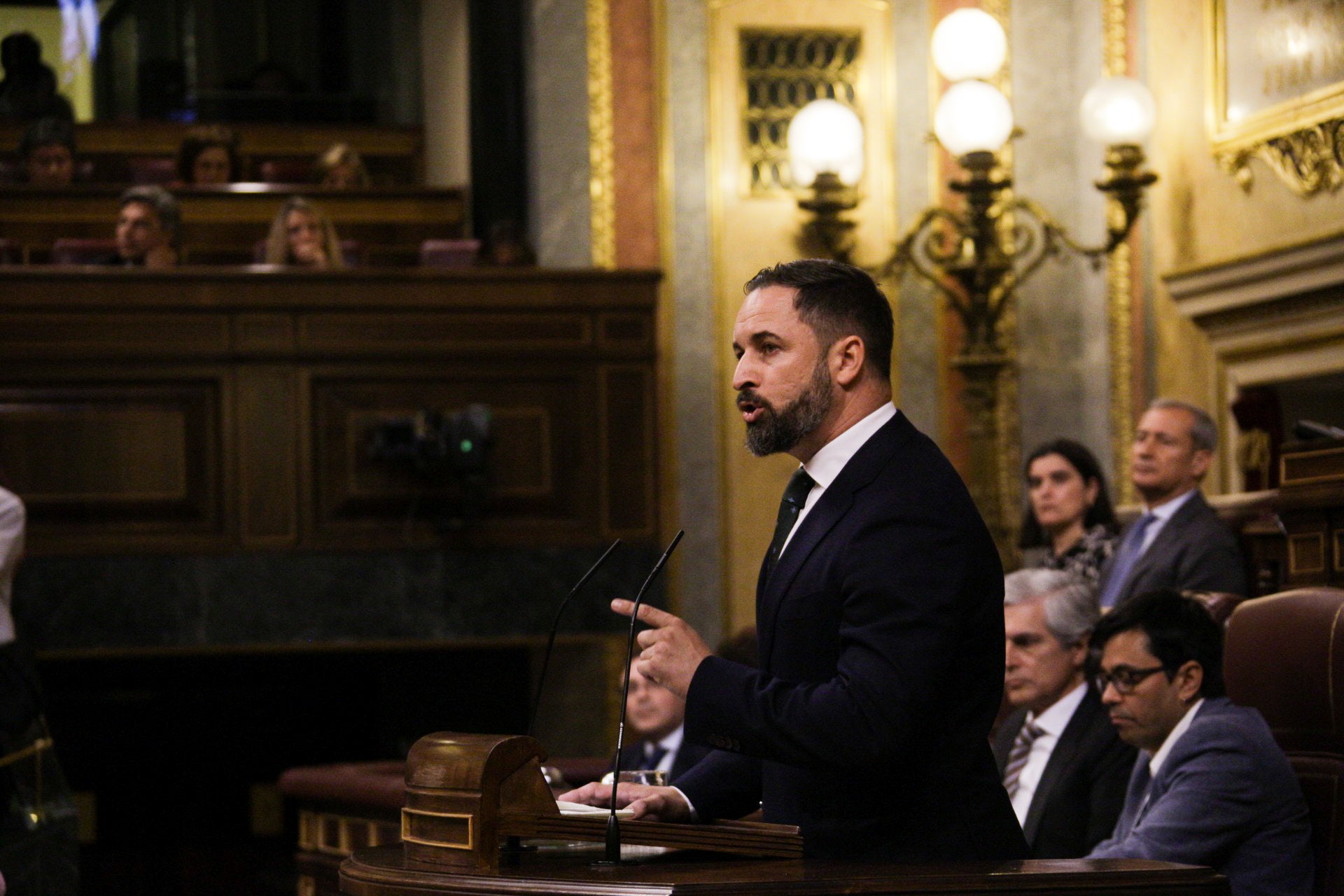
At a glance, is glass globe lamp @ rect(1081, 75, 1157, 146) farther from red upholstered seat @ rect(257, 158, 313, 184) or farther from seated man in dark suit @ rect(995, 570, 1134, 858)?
red upholstered seat @ rect(257, 158, 313, 184)

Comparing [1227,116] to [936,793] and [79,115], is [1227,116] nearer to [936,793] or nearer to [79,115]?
[936,793]

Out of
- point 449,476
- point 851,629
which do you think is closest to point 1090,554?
point 449,476

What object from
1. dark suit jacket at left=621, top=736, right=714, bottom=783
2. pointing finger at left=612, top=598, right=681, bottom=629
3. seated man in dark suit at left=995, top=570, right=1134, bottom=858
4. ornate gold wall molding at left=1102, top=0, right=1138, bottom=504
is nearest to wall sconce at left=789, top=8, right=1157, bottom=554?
ornate gold wall molding at left=1102, top=0, right=1138, bottom=504

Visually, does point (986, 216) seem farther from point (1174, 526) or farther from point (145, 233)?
point (145, 233)

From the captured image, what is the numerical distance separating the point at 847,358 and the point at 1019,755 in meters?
1.82

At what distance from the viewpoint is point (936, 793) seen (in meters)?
2.04

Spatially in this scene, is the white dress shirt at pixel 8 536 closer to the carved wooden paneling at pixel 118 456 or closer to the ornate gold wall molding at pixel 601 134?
the carved wooden paneling at pixel 118 456

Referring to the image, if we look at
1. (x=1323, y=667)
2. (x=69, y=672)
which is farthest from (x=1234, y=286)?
(x=69, y=672)

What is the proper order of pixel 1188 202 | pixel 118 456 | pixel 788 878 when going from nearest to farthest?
pixel 788 878
pixel 118 456
pixel 1188 202

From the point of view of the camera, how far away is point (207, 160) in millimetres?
7703

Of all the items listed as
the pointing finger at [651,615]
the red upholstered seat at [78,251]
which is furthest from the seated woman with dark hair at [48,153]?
the pointing finger at [651,615]

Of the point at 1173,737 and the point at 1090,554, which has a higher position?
the point at 1090,554

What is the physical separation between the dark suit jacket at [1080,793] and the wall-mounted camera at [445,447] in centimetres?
278

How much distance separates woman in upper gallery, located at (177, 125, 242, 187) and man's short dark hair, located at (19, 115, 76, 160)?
434 mm
